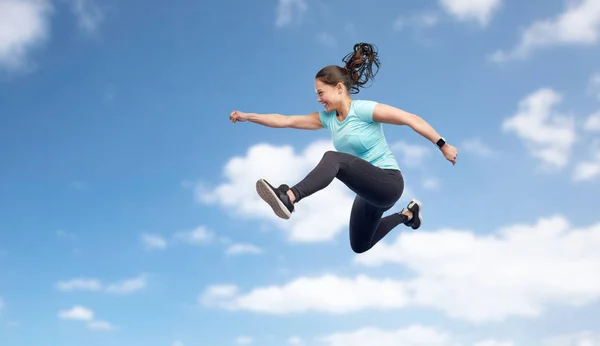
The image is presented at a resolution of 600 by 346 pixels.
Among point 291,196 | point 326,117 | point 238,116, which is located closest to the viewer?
point 291,196

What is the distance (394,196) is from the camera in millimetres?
7211

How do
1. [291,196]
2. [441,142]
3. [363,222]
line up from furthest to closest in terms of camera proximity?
[363,222] < [441,142] < [291,196]

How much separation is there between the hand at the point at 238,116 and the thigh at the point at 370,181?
1887 millimetres

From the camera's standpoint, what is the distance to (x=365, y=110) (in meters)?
7.03

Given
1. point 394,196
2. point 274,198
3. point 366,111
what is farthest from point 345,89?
point 274,198

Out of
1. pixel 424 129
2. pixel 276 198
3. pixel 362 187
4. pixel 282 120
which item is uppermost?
pixel 282 120

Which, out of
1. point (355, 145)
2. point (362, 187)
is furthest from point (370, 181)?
point (355, 145)

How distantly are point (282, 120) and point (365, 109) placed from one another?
132 centimetres

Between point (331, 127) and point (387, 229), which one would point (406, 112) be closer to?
point (331, 127)

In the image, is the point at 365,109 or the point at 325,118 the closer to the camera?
the point at 365,109

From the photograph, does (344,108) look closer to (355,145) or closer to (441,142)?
(355,145)

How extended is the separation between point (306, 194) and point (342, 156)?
641 millimetres

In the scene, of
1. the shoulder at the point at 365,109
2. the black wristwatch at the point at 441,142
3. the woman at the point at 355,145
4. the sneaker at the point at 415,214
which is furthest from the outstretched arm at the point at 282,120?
the sneaker at the point at 415,214

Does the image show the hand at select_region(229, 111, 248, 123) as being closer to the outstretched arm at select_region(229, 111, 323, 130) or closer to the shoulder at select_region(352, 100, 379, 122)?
Answer: the outstretched arm at select_region(229, 111, 323, 130)
